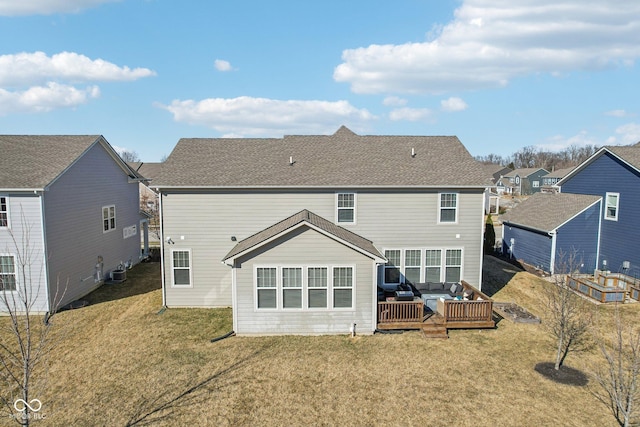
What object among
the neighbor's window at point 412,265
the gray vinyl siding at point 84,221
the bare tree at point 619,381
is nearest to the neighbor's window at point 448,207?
the neighbor's window at point 412,265

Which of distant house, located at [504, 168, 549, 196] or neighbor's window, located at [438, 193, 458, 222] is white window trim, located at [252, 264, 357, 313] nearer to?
neighbor's window, located at [438, 193, 458, 222]

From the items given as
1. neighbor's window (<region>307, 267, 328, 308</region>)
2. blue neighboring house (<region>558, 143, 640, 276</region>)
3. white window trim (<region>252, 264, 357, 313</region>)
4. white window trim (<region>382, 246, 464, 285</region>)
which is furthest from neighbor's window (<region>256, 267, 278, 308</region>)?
blue neighboring house (<region>558, 143, 640, 276</region>)

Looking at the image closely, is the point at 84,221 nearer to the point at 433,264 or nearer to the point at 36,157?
the point at 36,157

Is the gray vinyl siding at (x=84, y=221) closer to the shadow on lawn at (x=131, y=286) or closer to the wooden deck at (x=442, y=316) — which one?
the shadow on lawn at (x=131, y=286)

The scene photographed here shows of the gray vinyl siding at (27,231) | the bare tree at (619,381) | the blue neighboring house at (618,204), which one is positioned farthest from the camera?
the blue neighboring house at (618,204)

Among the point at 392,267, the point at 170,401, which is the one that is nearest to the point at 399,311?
the point at 392,267

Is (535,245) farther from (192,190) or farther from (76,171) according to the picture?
(76,171)
